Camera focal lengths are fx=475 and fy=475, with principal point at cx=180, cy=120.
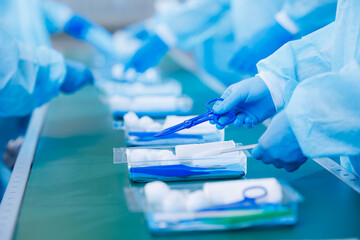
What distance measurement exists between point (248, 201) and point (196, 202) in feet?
0.38

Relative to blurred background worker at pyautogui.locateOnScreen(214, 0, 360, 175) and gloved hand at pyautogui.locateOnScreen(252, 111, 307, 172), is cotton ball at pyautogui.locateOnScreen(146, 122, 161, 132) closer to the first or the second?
blurred background worker at pyautogui.locateOnScreen(214, 0, 360, 175)

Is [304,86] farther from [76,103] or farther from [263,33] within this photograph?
[76,103]

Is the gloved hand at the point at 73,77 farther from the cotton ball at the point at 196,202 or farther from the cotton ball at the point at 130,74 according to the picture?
the cotton ball at the point at 196,202

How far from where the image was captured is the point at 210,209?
967 mm

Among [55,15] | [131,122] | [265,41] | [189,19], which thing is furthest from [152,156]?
[55,15]

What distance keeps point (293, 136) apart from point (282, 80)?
0.24m

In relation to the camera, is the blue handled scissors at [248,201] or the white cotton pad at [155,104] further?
the white cotton pad at [155,104]

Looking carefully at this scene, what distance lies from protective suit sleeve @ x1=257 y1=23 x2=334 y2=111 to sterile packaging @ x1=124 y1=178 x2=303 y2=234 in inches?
14.4

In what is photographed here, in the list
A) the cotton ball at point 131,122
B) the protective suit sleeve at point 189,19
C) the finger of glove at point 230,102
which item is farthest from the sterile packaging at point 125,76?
the finger of glove at point 230,102

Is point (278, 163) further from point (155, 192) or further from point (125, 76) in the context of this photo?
point (125, 76)

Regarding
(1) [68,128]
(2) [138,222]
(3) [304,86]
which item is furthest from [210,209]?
(1) [68,128]

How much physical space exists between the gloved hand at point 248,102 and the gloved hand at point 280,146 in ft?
0.54

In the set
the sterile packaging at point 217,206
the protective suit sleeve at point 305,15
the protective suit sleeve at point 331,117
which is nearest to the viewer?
the sterile packaging at point 217,206

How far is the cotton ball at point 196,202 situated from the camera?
0.95 metres
